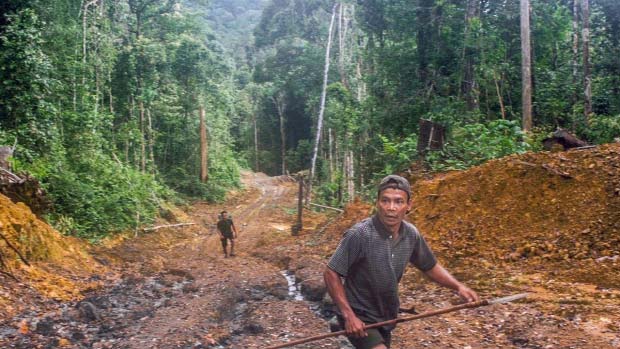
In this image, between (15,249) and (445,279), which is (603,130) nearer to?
(445,279)

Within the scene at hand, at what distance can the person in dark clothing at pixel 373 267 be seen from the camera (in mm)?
3584

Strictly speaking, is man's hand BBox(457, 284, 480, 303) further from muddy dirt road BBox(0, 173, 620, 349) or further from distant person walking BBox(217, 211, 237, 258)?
distant person walking BBox(217, 211, 237, 258)

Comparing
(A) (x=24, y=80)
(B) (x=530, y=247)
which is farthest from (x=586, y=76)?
(A) (x=24, y=80)

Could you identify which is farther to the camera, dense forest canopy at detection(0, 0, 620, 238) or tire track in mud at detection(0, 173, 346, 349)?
dense forest canopy at detection(0, 0, 620, 238)

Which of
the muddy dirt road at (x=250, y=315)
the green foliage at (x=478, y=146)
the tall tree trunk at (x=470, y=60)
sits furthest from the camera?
the tall tree trunk at (x=470, y=60)

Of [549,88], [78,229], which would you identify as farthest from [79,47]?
[549,88]

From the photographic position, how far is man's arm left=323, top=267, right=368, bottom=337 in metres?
3.50

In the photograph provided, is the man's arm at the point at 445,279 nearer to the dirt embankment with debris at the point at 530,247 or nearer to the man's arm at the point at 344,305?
the man's arm at the point at 344,305

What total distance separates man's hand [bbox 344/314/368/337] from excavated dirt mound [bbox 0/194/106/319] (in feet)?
24.0

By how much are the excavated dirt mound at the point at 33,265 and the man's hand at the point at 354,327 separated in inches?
288

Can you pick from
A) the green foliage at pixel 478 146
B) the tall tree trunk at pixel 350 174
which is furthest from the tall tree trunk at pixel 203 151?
the green foliage at pixel 478 146

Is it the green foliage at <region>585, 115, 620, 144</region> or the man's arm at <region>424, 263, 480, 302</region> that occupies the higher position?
the green foliage at <region>585, 115, 620, 144</region>

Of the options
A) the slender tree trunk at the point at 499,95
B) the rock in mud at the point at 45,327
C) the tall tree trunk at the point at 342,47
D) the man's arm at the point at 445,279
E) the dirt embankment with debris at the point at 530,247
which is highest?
the tall tree trunk at the point at 342,47

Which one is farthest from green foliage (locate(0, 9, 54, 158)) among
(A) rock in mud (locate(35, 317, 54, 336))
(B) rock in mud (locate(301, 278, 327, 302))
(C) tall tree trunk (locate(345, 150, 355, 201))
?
(C) tall tree trunk (locate(345, 150, 355, 201))
